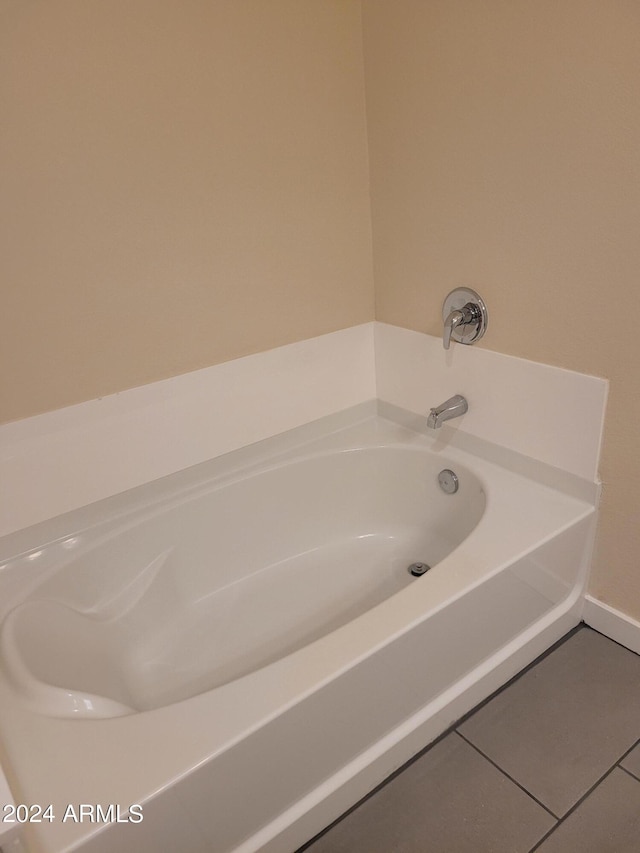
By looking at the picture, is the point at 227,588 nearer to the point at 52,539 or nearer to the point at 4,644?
the point at 52,539

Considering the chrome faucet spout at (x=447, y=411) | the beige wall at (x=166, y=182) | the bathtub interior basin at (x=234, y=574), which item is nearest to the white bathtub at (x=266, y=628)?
the bathtub interior basin at (x=234, y=574)

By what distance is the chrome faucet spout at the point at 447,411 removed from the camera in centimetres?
178

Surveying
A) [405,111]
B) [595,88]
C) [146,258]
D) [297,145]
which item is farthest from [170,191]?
[595,88]

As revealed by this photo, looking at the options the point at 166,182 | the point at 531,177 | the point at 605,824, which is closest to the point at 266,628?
the point at 605,824

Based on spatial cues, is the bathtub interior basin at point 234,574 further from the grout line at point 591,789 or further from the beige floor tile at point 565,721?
the grout line at point 591,789

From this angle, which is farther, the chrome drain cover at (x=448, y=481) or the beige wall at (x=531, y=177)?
the chrome drain cover at (x=448, y=481)

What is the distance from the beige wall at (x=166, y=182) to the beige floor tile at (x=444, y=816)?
1134mm

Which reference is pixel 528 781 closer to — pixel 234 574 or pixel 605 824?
pixel 605 824

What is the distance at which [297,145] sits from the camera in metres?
1.74

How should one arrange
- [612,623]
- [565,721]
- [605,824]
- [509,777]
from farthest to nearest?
1. [612,623]
2. [565,721]
3. [509,777]
4. [605,824]

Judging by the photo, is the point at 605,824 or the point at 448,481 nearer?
the point at 605,824

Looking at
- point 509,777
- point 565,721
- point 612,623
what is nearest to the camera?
point 509,777

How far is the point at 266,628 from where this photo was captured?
1.73 m

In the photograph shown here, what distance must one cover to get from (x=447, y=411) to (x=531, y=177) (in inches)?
25.4
